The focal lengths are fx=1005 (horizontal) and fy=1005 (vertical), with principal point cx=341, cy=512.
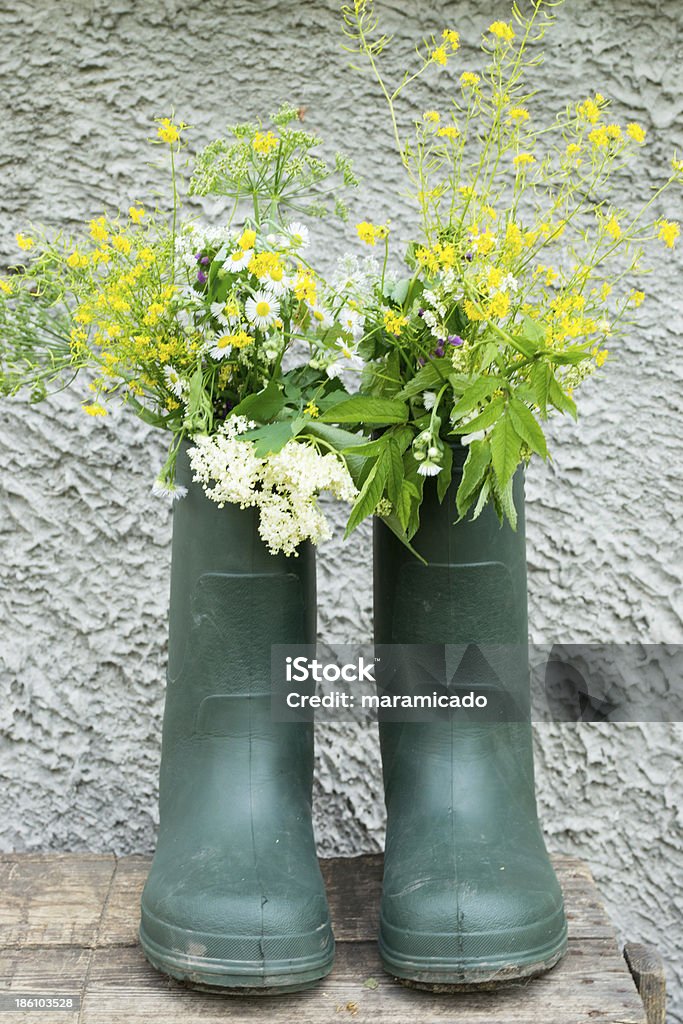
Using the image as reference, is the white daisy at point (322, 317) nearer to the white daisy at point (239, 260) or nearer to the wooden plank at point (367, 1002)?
the white daisy at point (239, 260)

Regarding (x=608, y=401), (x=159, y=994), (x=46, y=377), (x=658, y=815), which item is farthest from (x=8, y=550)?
(x=658, y=815)

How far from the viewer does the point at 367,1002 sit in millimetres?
748

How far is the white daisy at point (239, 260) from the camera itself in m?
0.76

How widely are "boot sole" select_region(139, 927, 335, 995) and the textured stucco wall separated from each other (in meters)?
0.48

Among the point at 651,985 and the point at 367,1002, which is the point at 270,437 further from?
the point at 651,985

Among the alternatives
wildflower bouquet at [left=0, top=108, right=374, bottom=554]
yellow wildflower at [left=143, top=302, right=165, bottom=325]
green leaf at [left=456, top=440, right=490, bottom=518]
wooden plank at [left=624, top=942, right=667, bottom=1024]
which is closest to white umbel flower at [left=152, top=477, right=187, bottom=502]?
wildflower bouquet at [left=0, top=108, right=374, bottom=554]

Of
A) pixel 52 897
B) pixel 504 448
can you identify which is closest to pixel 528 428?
pixel 504 448

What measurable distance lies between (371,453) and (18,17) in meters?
0.82

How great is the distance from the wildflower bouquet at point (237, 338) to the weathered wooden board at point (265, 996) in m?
0.34

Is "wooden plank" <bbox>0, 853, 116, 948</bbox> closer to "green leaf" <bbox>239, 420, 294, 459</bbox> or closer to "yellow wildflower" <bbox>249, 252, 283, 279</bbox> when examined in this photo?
"green leaf" <bbox>239, 420, 294, 459</bbox>

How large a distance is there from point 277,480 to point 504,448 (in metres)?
0.18

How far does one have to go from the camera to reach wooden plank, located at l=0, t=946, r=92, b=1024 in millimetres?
738

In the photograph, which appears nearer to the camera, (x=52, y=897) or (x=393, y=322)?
(x=393, y=322)

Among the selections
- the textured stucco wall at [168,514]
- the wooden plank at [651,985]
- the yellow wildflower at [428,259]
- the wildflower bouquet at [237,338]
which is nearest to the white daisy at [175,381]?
the wildflower bouquet at [237,338]
